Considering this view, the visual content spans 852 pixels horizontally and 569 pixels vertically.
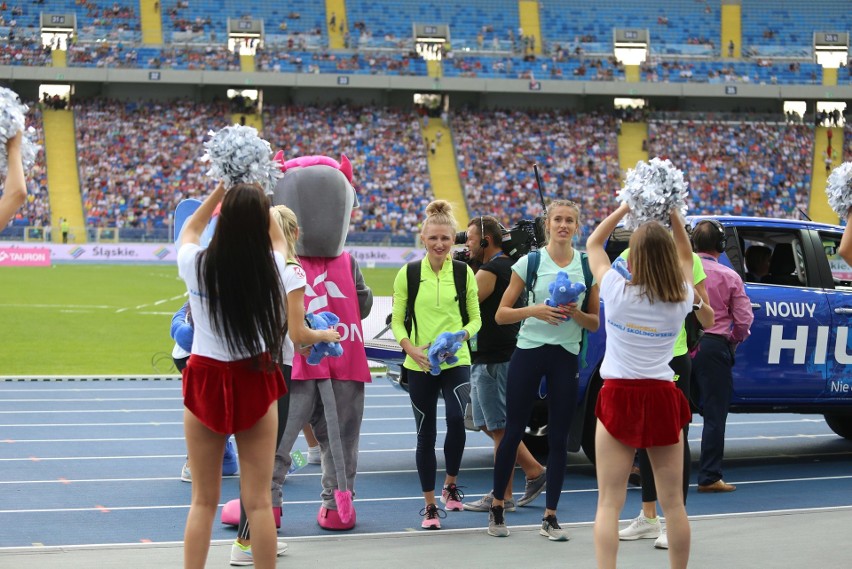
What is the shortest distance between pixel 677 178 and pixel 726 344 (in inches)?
115

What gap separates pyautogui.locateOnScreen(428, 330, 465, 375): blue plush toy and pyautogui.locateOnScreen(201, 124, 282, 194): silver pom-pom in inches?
67.8

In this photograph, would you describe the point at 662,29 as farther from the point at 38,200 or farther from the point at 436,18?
the point at 38,200

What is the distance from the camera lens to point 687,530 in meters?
4.91

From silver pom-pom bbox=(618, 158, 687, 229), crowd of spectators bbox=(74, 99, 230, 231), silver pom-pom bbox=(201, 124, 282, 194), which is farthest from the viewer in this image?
crowd of spectators bbox=(74, 99, 230, 231)

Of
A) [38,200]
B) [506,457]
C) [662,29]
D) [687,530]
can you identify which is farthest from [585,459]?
[662,29]

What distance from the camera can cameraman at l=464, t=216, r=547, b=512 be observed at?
731 centimetres

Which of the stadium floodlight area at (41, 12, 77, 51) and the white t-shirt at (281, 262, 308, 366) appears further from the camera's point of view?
the stadium floodlight area at (41, 12, 77, 51)

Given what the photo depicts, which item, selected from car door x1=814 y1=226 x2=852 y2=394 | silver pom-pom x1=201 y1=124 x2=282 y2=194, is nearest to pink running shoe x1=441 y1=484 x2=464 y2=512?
silver pom-pom x1=201 y1=124 x2=282 y2=194

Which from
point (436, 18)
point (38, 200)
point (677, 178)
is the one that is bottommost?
point (38, 200)

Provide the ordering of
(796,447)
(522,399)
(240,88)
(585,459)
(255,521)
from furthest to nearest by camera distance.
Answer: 1. (240,88)
2. (796,447)
3. (585,459)
4. (522,399)
5. (255,521)

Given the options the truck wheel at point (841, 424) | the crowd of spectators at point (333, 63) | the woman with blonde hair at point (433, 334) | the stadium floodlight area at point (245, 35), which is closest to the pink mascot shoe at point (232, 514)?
the woman with blonde hair at point (433, 334)

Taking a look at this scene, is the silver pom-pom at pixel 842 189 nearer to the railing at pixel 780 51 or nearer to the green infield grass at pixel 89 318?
the green infield grass at pixel 89 318

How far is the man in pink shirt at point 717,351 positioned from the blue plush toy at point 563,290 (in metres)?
1.73

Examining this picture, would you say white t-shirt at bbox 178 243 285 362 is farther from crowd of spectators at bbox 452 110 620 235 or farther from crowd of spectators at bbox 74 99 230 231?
crowd of spectators at bbox 452 110 620 235
